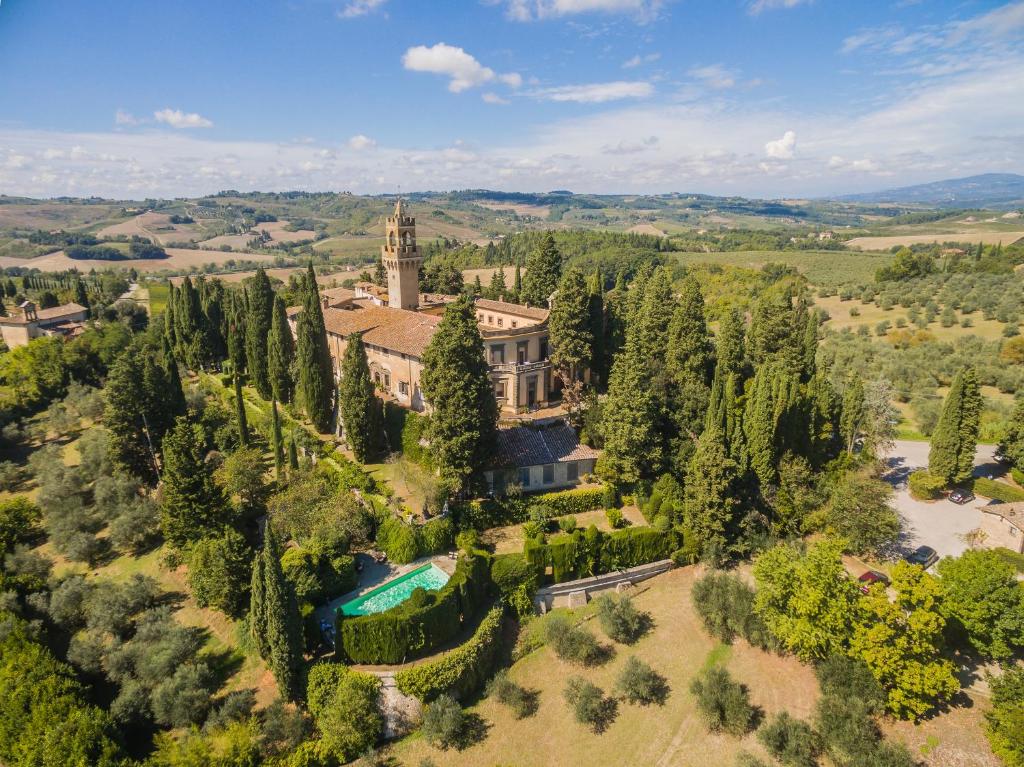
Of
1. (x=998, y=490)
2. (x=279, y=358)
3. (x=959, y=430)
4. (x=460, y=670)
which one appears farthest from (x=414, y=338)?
(x=998, y=490)

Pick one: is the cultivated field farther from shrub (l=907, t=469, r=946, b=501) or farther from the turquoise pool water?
shrub (l=907, t=469, r=946, b=501)

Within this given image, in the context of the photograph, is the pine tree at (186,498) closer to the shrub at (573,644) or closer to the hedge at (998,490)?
the shrub at (573,644)

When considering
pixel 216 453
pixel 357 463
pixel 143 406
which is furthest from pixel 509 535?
pixel 143 406

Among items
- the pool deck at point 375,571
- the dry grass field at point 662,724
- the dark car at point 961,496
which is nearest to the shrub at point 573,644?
the dry grass field at point 662,724

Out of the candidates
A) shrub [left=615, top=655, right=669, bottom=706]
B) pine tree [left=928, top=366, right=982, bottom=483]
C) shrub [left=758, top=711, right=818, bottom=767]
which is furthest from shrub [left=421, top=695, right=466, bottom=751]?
pine tree [left=928, top=366, right=982, bottom=483]

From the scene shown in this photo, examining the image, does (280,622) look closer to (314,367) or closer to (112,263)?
(314,367)

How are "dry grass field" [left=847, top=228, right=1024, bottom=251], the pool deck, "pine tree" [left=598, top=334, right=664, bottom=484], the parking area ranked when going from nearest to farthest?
the pool deck < the parking area < "pine tree" [left=598, top=334, right=664, bottom=484] < "dry grass field" [left=847, top=228, right=1024, bottom=251]

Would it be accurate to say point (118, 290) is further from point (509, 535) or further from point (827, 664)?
point (827, 664)
